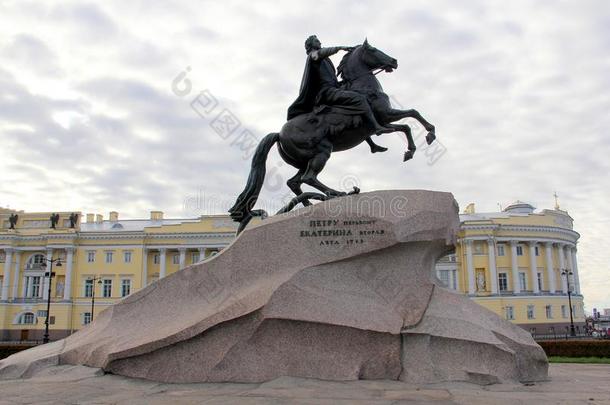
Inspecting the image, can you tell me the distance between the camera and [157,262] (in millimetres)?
65688

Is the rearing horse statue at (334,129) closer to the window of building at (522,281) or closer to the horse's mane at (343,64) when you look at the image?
the horse's mane at (343,64)

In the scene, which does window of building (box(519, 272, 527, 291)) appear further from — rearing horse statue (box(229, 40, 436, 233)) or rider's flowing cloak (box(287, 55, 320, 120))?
rider's flowing cloak (box(287, 55, 320, 120))

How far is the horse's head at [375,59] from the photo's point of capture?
1025 cm

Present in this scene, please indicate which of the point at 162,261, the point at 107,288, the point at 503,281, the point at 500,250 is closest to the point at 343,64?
the point at 162,261

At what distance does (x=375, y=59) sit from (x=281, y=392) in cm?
638

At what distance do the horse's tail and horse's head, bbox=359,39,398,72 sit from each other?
223 cm

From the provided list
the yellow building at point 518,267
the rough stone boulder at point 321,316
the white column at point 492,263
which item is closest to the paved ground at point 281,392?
the rough stone boulder at point 321,316

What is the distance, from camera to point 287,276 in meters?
8.36

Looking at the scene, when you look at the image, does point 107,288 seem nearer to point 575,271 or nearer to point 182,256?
point 182,256

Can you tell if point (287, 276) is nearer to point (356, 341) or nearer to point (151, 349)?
point (356, 341)

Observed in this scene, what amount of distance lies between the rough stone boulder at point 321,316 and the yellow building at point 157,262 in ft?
176

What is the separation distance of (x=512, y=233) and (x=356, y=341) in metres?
59.9

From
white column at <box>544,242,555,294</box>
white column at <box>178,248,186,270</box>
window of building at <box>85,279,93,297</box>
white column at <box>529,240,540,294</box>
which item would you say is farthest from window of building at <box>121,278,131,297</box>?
white column at <box>544,242,555,294</box>

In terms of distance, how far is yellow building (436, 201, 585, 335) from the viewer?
60406 millimetres
